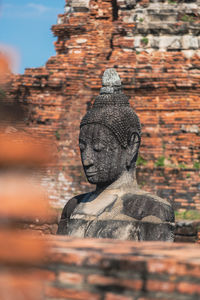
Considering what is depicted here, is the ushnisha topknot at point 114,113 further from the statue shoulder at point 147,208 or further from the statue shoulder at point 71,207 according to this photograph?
the statue shoulder at point 71,207

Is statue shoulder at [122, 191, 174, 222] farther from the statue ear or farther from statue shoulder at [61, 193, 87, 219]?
statue shoulder at [61, 193, 87, 219]

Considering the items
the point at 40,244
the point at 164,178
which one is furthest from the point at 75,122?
the point at 40,244

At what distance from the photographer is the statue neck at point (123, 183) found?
175 inches

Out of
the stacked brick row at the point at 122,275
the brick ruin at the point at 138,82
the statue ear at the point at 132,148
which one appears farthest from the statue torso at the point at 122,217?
the brick ruin at the point at 138,82

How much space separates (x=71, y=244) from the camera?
Answer: 254 centimetres

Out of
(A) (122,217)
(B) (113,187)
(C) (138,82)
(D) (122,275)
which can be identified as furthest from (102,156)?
(C) (138,82)

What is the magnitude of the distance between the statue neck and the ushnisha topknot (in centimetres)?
25

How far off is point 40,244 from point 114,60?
9.55 meters

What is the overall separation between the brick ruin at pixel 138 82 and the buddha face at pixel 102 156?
538cm

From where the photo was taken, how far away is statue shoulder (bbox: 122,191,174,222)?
4.07 m

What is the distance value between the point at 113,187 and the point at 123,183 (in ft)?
0.31

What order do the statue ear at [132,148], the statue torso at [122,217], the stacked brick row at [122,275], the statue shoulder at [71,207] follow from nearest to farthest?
the stacked brick row at [122,275], the statue torso at [122,217], the statue ear at [132,148], the statue shoulder at [71,207]

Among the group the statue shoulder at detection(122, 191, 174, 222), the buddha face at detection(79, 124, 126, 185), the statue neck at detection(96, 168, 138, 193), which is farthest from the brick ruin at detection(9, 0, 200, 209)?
the statue shoulder at detection(122, 191, 174, 222)

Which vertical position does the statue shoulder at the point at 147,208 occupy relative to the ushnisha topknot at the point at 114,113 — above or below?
below
